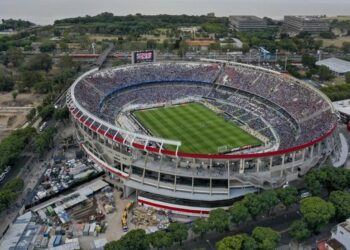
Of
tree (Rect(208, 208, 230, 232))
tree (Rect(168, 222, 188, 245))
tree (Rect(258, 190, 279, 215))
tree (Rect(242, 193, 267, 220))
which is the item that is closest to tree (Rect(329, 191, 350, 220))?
tree (Rect(258, 190, 279, 215))

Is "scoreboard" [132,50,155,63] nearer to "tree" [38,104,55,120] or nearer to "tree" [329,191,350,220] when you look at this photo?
"tree" [38,104,55,120]

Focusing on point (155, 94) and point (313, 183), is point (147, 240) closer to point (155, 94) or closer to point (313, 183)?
point (313, 183)

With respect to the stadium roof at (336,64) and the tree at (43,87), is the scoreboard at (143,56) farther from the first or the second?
the stadium roof at (336,64)

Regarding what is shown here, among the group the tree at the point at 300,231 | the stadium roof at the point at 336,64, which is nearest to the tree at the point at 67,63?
the stadium roof at the point at 336,64

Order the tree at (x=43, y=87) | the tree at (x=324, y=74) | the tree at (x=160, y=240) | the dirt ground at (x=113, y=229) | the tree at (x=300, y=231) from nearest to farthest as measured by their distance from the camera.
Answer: the tree at (x=160, y=240)
the tree at (x=300, y=231)
the dirt ground at (x=113, y=229)
the tree at (x=43, y=87)
the tree at (x=324, y=74)

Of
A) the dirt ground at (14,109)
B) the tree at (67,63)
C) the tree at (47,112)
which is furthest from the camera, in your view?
the tree at (67,63)

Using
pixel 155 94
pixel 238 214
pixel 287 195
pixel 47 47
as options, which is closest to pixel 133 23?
pixel 47 47
